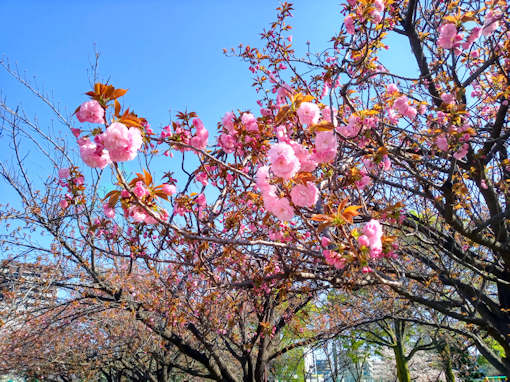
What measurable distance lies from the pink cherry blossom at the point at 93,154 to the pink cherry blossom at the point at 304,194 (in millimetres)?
1170

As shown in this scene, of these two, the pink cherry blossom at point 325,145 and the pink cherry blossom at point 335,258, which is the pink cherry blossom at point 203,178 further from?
the pink cherry blossom at point 335,258

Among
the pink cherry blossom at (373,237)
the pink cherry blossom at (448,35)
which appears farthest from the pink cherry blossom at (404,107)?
the pink cherry blossom at (373,237)

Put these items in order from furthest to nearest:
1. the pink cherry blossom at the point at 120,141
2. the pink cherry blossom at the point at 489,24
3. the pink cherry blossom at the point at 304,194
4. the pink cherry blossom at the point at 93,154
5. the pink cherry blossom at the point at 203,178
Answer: the pink cherry blossom at the point at 489,24
the pink cherry blossom at the point at 203,178
the pink cherry blossom at the point at 304,194
the pink cherry blossom at the point at 93,154
the pink cherry blossom at the point at 120,141

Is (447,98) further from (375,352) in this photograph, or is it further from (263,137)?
(375,352)

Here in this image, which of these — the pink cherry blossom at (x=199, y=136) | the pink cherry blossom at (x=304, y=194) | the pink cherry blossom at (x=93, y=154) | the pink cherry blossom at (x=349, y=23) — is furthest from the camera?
the pink cherry blossom at (x=349, y=23)

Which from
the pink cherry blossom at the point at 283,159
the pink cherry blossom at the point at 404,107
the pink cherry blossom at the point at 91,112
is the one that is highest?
the pink cherry blossom at the point at 404,107

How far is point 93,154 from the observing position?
6.30 feet

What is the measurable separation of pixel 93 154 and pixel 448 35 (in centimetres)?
372

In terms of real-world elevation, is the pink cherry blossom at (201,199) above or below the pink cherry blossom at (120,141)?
above

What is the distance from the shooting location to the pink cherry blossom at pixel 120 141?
70.7 inches

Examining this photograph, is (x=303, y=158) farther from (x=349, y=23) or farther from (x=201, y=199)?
(x=349, y=23)

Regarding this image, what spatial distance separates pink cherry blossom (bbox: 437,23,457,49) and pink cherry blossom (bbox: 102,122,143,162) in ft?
11.3

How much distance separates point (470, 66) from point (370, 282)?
3277mm

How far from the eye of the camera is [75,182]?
3578 mm
